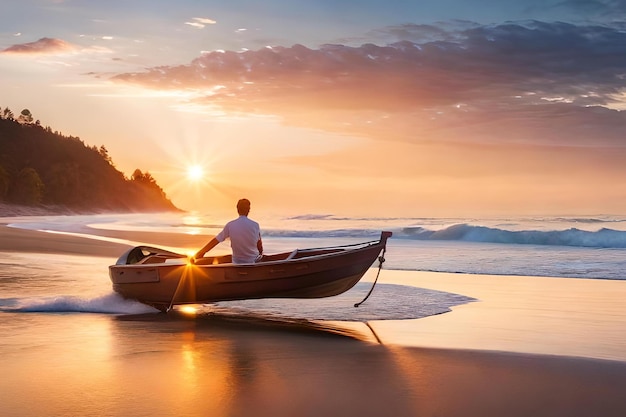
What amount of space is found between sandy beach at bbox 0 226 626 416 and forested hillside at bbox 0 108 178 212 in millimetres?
114940

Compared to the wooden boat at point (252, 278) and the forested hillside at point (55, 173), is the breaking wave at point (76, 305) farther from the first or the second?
the forested hillside at point (55, 173)

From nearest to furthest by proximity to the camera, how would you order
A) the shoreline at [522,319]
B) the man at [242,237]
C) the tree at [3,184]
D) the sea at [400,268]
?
1. the shoreline at [522,319]
2. the man at [242,237]
3. the sea at [400,268]
4. the tree at [3,184]

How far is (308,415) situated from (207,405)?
93 cm

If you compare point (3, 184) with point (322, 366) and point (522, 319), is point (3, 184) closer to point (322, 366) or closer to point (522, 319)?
point (522, 319)

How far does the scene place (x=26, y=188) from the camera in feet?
398

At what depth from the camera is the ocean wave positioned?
3472 cm

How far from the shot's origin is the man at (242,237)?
1189cm

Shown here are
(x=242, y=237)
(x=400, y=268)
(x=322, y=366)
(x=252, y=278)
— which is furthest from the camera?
(x=400, y=268)

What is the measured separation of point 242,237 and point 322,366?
14.3 feet

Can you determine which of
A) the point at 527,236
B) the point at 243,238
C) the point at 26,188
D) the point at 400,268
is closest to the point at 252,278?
the point at 243,238

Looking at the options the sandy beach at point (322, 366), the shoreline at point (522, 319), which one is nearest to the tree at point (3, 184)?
the shoreline at point (522, 319)

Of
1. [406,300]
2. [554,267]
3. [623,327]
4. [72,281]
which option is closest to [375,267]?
[554,267]

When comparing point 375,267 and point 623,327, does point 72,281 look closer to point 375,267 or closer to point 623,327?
point 375,267

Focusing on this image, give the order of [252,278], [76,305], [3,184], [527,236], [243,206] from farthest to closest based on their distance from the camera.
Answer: [3,184]
[527,236]
[76,305]
[252,278]
[243,206]
